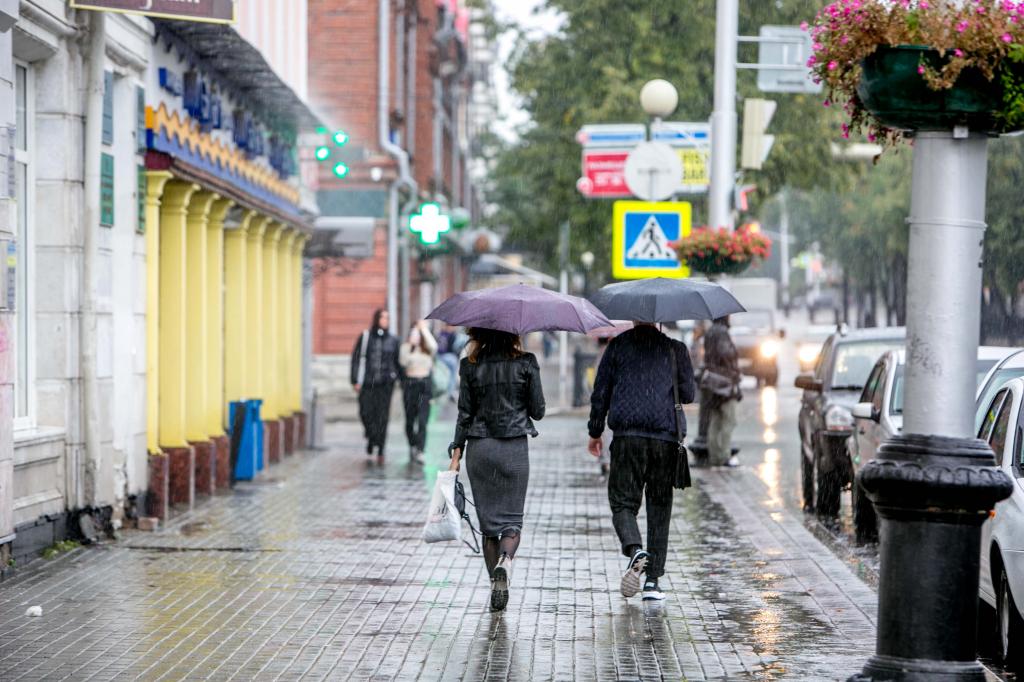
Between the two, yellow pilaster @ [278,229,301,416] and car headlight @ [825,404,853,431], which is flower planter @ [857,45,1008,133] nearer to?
car headlight @ [825,404,853,431]

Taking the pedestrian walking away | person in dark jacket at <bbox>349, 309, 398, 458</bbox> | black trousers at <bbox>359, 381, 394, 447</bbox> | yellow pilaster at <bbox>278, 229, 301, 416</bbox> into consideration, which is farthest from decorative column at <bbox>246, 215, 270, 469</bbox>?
the pedestrian walking away

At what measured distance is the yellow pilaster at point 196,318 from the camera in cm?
1652

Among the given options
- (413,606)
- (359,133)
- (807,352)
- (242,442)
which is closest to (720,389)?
(242,442)

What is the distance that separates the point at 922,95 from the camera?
6078mm

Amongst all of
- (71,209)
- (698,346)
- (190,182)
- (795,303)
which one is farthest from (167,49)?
(795,303)

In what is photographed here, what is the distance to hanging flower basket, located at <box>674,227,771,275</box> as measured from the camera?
19781 mm

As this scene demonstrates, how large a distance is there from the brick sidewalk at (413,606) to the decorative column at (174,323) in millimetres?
849

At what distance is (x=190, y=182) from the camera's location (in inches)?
611

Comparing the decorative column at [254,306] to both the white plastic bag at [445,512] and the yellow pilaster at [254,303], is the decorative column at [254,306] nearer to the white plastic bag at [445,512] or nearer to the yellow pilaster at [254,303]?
the yellow pilaster at [254,303]

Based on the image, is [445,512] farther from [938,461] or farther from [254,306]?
[254,306]

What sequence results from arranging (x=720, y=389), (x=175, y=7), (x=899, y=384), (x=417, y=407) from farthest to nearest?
(x=417, y=407) < (x=720, y=389) < (x=899, y=384) < (x=175, y=7)

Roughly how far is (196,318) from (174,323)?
3.16ft

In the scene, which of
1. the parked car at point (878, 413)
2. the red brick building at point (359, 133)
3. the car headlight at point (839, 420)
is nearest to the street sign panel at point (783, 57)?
the car headlight at point (839, 420)

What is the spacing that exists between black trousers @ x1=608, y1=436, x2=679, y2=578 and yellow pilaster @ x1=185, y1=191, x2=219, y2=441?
711 cm
